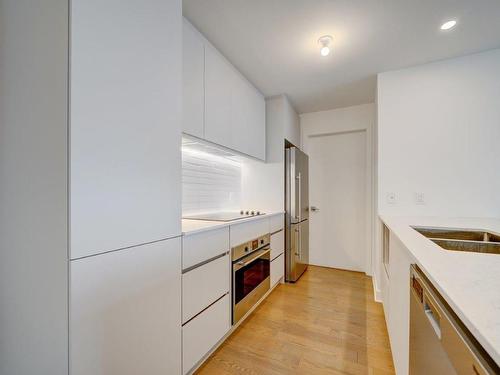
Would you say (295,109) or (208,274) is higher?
(295,109)

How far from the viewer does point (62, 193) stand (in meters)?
0.79

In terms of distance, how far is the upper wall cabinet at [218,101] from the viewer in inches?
63.7

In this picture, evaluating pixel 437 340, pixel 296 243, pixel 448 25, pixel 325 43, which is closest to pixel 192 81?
pixel 325 43

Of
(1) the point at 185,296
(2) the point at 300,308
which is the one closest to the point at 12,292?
(1) the point at 185,296

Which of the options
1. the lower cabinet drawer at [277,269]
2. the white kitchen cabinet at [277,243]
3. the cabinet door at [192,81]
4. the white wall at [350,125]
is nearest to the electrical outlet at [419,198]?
the white wall at [350,125]

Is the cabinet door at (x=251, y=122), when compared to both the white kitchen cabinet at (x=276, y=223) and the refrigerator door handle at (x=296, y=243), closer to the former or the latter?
the white kitchen cabinet at (x=276, y=223)

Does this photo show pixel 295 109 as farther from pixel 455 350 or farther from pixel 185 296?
pixel 455 350

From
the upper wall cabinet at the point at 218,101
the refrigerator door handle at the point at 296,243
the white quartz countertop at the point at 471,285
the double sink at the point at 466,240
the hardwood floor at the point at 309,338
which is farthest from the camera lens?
the refrigerator door handle at the point at 296,243

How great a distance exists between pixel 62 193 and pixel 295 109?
315 centimetres

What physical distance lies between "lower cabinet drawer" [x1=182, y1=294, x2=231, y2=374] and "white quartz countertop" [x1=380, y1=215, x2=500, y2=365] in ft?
3.97

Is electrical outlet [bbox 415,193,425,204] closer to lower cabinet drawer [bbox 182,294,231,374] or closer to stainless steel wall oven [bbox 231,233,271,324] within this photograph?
stainless steel wall oven [bbox 231,233,271,324]

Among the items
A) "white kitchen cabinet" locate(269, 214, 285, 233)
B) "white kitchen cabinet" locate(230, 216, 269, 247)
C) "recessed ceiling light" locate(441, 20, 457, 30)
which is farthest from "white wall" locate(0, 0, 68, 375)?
"recessed ceiling light" locate(441, 20, 457, 30)

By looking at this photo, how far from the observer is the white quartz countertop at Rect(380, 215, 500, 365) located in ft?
1.25

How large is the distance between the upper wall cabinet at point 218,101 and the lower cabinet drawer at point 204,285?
0.93 m
